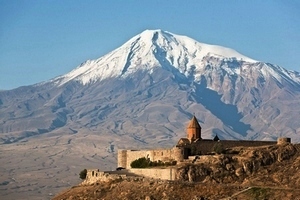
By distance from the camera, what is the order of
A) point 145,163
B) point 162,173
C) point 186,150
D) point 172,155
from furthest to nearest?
point 145,163 → point 186,150 → point 172,155 → point 162,173

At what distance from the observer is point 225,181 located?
217ft

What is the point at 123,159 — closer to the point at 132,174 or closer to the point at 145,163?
the point at 145,163

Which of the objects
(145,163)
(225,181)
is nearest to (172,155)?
(145,163)

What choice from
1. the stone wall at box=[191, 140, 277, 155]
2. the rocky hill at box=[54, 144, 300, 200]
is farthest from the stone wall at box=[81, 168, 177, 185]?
the stone wall at box=[191, 140, 277, 155]

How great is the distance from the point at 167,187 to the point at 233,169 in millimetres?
8286

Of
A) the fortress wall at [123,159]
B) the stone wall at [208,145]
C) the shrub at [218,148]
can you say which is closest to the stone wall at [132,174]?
the stone wall at [208,145]

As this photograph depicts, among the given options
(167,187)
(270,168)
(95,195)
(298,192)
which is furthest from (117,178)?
(298,192)

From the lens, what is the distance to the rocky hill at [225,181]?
5891 centimetres

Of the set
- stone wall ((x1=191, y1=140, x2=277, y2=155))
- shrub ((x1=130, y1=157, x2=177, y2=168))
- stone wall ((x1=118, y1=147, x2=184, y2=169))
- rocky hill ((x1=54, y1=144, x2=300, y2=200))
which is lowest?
rocky hill ((x1=54, y1=144, x2=300, y2=200))

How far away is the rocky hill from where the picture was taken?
58.9m

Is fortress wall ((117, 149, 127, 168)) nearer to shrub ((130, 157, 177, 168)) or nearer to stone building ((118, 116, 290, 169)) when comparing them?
stone building ((118, 116, 290, 169))

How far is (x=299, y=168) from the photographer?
219 feet

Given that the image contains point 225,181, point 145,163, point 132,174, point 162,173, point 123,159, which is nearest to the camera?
point 225,181

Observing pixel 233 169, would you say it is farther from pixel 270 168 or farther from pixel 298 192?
pixel 298 192
